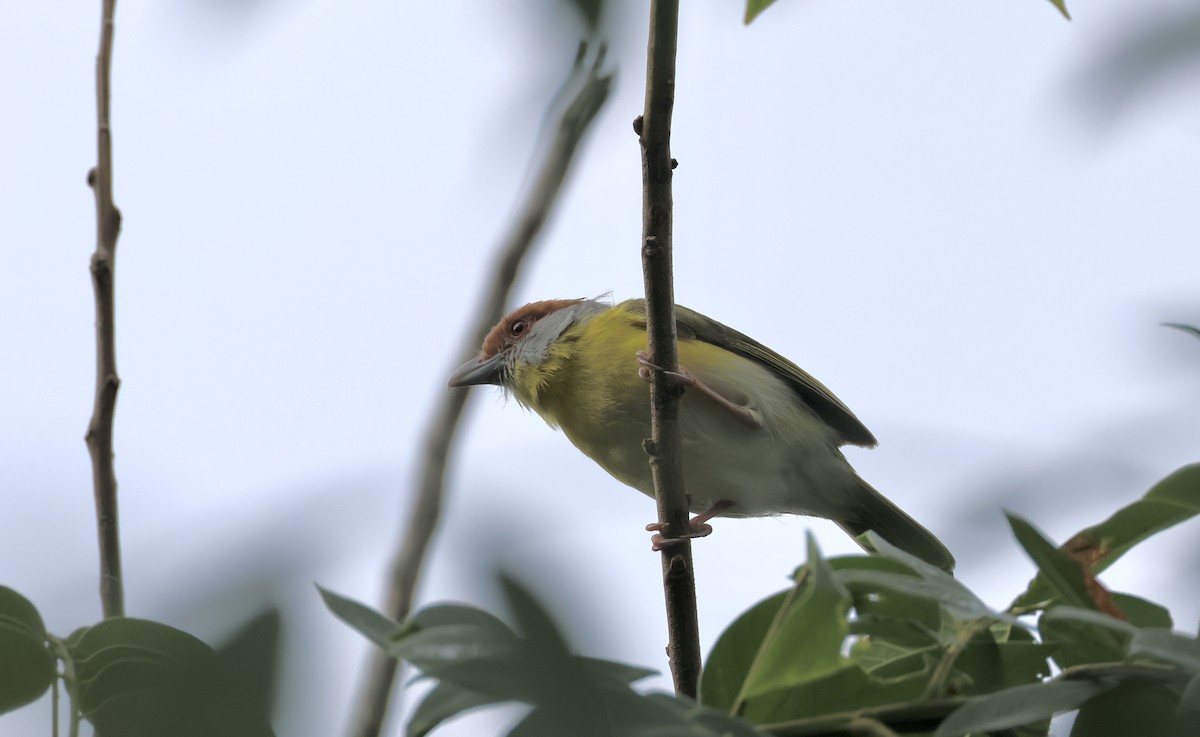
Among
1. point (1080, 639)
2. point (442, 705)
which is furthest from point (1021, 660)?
point (442, 705)

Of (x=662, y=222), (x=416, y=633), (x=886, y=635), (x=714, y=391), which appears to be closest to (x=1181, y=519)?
(x=886, y=635)

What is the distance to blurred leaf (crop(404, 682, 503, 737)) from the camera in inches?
34.4

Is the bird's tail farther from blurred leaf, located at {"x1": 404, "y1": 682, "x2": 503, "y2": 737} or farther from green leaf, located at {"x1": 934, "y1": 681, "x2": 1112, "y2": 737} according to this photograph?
blurred leaf, located at {"x1": 404, "y1": 682, "x2": 503, "y2": 737}

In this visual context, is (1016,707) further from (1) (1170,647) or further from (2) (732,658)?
(2) (732,658)

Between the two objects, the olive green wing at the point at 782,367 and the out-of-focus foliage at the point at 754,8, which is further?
the olive green wing at the point at 782,367

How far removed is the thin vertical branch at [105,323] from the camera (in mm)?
1727

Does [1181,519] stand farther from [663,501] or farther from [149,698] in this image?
[663,501]

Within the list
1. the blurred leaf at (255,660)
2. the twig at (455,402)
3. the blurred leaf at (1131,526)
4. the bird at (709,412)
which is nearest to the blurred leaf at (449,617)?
the blurred leaf at (255,660)

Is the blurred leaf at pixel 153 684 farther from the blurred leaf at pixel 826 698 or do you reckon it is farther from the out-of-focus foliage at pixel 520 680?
the blurred leaf at pixel 826 698

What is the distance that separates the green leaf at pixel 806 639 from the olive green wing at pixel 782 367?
3.56 metres

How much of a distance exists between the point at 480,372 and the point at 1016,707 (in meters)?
3.89

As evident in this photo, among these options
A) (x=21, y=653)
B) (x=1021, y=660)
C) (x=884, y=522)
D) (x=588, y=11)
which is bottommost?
(x=884, y=522)

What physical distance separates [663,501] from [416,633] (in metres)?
1.93

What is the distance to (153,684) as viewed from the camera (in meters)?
0.77
